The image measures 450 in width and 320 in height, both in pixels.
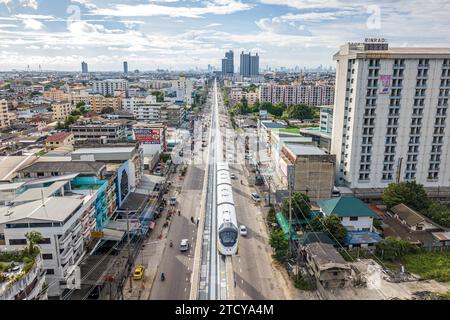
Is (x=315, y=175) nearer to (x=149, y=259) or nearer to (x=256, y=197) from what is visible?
(x=256, y=197)

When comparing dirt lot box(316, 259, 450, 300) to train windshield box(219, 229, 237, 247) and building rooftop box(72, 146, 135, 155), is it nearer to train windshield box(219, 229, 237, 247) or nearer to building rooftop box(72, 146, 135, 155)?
train windshield box(219, 229, 237, 247)

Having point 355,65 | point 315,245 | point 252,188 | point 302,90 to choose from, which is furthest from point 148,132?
point 302,90

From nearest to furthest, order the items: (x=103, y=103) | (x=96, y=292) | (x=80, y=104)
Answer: (x=96, y=292), (x=80, y=104), (x=103, y=103)

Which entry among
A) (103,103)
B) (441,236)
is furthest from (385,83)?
(103,103)

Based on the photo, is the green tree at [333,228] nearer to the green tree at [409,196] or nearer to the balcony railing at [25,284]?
the green tree at [409,196]

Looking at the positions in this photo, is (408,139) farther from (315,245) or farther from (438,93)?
(315,245)

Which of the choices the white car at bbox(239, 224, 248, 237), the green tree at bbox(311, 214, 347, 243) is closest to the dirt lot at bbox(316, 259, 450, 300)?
the green tree at bbox(311, 214, 347, 243)
